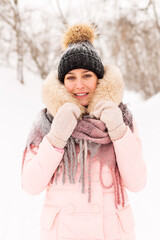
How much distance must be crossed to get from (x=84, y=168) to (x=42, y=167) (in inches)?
8.5

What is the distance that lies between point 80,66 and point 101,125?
39 cm

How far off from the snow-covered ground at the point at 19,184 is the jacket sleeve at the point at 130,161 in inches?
59.4

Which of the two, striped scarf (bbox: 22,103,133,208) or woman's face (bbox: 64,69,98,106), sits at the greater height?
woman's face (bbox: 64,69,98,106)

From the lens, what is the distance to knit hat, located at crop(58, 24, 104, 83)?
4.88 feet

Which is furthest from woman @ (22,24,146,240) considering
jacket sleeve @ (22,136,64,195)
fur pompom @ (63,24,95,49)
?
fur pompom @ (63,24,95,49)

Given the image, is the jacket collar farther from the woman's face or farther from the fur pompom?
the fur pompom

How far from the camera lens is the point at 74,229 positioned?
4.03ft

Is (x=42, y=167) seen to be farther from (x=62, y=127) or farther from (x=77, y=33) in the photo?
(x=77, y=33)

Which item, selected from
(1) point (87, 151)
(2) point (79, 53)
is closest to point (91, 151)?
(1) point (87, 151)

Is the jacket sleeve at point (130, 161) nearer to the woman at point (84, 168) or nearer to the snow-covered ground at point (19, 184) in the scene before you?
→ the woman at point (84, 168)

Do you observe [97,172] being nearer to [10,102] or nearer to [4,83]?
[10,102]

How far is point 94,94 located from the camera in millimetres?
1466

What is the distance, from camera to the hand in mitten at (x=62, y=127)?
1.25 m

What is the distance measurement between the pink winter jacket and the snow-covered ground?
1.47 m
